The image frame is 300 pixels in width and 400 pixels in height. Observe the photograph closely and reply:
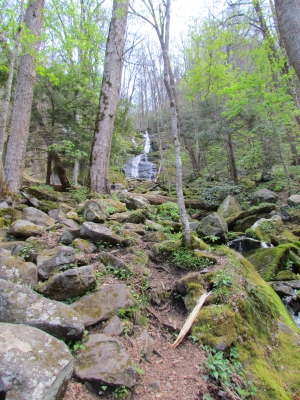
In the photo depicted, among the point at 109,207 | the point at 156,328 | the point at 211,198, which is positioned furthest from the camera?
the point at 211,198

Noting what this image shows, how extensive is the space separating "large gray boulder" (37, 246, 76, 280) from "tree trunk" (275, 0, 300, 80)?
18.5 ft

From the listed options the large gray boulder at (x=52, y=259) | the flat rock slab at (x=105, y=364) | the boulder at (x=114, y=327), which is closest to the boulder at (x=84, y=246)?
the large gray boulder at (x=52, y=259)

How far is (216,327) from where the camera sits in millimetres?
2648

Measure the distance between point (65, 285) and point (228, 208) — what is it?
25.5 ft

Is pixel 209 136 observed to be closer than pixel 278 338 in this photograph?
No

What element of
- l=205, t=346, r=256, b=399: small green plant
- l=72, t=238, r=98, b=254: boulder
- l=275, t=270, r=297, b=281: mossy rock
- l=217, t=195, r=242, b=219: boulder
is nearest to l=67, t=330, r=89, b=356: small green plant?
l=205, t=346, r=256, b=399: small green plant

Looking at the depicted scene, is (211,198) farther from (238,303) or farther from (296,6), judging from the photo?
(238,303)

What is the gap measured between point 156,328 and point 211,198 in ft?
26.9

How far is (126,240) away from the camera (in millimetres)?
4047

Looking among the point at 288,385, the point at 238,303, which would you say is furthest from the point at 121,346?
the point at 288,385

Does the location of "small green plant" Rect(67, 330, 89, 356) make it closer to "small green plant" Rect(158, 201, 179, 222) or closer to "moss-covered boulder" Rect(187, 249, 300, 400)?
"moss-covered boulder" Rect(187, 249, 300, 400)

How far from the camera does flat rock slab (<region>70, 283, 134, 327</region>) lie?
2.35 metres

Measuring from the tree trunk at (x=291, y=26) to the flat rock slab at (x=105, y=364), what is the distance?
592 centimetres

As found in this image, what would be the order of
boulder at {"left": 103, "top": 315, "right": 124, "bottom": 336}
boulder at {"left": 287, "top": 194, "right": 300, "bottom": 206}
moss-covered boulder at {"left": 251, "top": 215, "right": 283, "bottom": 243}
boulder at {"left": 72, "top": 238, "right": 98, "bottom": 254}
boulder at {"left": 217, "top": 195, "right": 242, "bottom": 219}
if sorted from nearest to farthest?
boulder at {"left": 103, "top": 315, "right": 124, "bottom": 336} < boulder at {"left": 72, "top": 238, "right": 98, "bottom": 254} < moss-covered boulder at {"left": 251, "top": 215, "right": 283, "bottom": 243} < boulder at {"left": 287, "top": 194, "right": 300, "bottom": 206} < boulder at {"left": 217, "top": 195, "right": 242, "bottom": 219}
